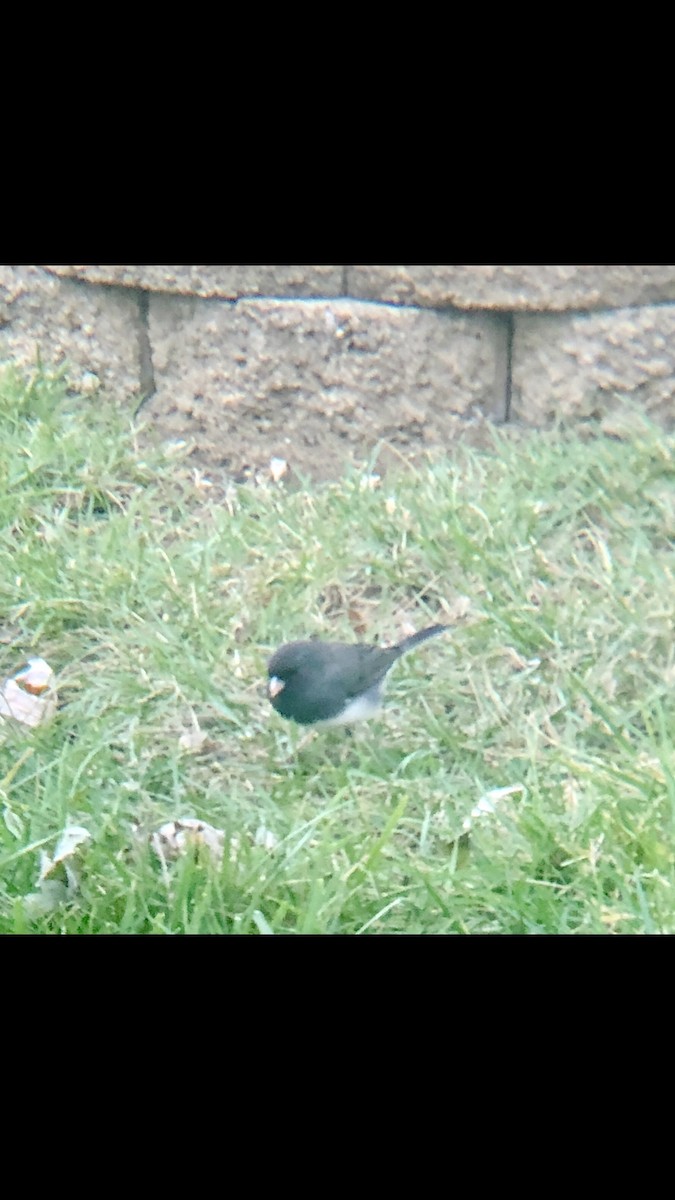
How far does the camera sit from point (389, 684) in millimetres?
2801

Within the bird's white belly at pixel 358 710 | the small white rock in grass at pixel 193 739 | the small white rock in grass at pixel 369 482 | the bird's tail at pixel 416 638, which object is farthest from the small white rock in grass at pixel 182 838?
the small white rock in grass at pixel 369 482

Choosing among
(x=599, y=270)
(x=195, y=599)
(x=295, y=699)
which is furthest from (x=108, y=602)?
(x=599, y=270)

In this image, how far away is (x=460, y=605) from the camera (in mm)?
2965

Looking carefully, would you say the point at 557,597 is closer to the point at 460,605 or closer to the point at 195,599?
the point at 460,605

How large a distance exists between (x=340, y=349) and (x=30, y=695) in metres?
1.60

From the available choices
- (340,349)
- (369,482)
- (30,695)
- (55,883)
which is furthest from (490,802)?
(340,349)

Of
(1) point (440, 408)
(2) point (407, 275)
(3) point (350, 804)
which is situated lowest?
(3) point (350, 804)

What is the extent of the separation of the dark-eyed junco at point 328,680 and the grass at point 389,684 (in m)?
0.07

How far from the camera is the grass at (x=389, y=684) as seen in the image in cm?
196

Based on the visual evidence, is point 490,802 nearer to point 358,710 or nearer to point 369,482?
point 358,710

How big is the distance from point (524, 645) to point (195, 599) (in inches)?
31.0

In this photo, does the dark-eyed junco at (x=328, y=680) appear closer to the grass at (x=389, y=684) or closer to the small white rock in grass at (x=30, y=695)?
the grass at (x=389, y=684)

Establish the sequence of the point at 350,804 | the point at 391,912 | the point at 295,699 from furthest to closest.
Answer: the point at 295,699 → the point at 350,804 → the point at 391,912

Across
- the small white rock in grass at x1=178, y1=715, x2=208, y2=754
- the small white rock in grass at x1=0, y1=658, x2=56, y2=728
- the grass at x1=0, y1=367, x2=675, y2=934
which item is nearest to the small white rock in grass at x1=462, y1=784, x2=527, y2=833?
the grass at x1=0, y1=367, x2=675, y2=934
